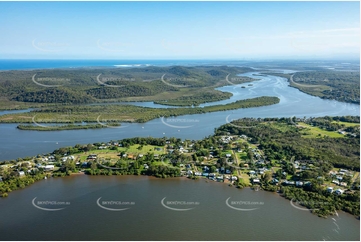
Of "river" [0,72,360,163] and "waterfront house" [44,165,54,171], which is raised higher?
"river" [0,72,360,163]

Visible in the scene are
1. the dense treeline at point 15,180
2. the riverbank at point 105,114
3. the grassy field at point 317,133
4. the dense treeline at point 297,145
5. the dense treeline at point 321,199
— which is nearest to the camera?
the dense treeline at point 321,199

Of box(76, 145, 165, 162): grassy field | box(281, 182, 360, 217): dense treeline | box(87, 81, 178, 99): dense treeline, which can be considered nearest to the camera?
box(281, 182, 360, 217): dense treeline

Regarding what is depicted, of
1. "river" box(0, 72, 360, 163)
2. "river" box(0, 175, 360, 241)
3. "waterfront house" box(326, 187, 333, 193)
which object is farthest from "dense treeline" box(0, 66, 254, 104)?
"waterfront house" box(326, 187, 333, 193)

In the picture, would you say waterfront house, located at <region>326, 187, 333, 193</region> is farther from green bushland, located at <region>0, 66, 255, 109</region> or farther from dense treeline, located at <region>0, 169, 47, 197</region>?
green bushland, located at <region>0, 66, 255, 109</region>

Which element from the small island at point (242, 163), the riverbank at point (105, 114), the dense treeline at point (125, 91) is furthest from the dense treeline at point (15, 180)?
the dense treeline at point (125, 91)

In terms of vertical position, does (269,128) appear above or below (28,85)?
below

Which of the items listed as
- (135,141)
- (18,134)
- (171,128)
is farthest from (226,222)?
(18,134)

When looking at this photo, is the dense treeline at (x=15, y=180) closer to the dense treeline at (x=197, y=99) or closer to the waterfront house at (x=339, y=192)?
the waterfront house at (x=339, y=192)

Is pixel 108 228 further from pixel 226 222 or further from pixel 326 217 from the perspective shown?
pixel 326 217
